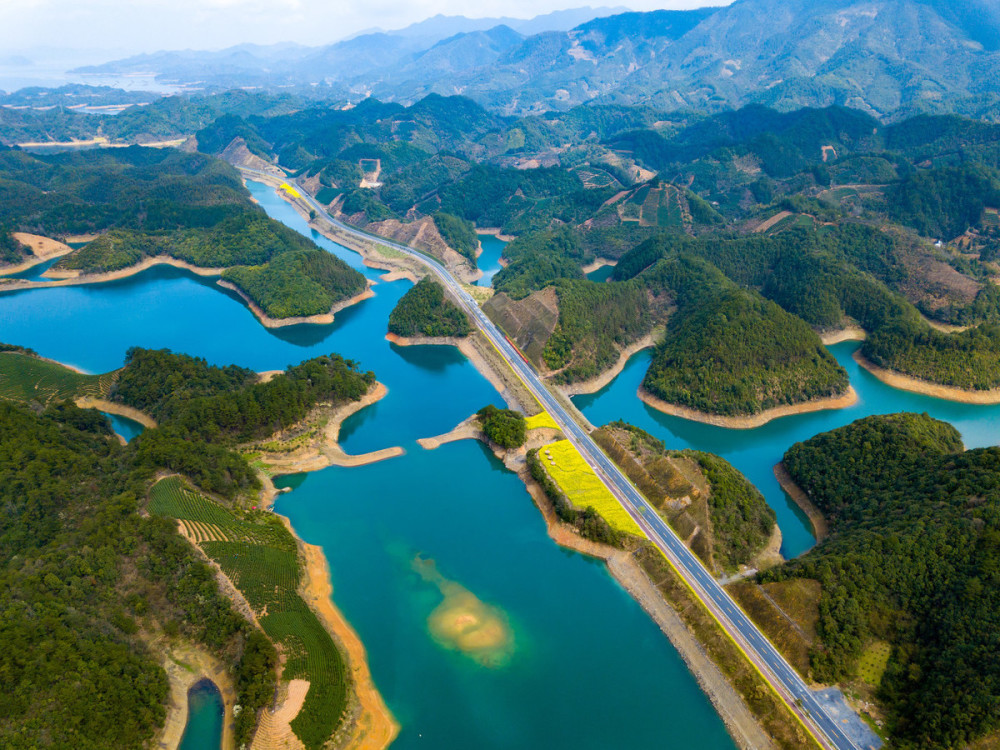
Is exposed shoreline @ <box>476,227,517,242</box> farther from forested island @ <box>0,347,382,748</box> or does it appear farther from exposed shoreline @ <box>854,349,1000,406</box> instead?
forested island @ <box>0,347,382,748</box>

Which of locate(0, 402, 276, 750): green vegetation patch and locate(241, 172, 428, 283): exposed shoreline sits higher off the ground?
locate(0, 402, 276, 750): green vegetation patch

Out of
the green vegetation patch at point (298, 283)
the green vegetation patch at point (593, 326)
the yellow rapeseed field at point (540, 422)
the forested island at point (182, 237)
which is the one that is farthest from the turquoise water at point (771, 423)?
the forested island at point (182, 237)

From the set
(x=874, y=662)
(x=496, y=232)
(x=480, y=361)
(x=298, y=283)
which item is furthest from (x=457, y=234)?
(x=874, y=662)

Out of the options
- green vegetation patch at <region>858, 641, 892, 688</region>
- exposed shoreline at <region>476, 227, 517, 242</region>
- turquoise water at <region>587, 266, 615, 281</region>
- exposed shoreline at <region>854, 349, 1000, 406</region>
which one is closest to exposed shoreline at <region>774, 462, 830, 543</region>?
green vegetation patch at <region>858, 641, 892, 688</region>

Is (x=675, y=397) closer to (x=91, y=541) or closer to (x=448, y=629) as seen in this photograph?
(x=448, y=629)

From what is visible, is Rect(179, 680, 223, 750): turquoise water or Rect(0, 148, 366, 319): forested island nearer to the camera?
Rect(179, 680, 223, 750): turquoise water
